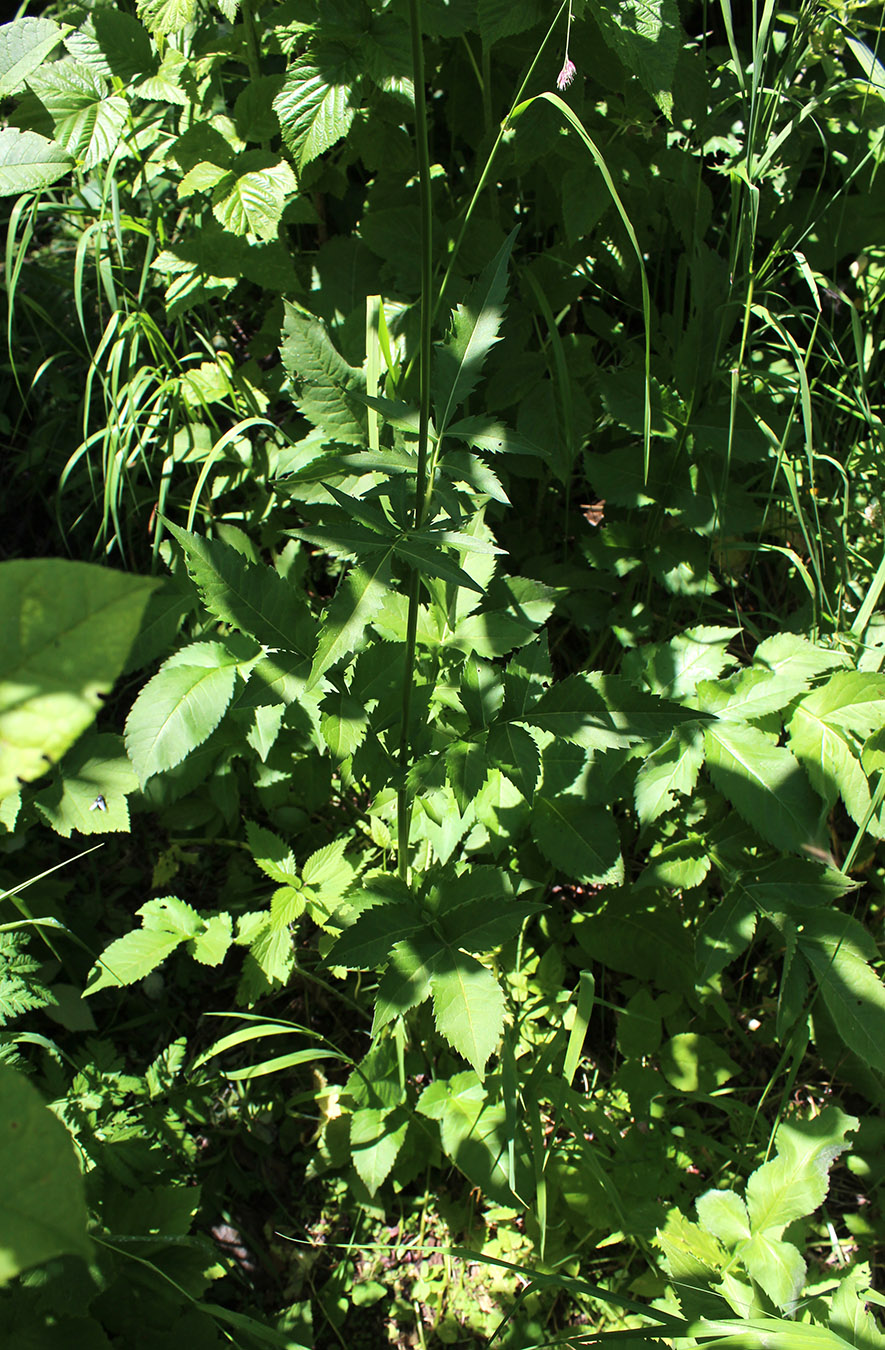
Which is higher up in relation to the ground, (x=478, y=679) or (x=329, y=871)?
(x=478, y=679)

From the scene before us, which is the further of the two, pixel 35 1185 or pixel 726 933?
pixel 726 933

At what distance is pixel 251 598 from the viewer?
1526 millimetres

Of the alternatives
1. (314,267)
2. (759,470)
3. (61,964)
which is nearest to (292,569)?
(314,267)

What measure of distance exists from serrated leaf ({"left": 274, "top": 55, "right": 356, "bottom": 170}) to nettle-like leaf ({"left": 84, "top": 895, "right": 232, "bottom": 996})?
1.59 m

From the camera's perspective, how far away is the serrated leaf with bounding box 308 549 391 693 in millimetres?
1221

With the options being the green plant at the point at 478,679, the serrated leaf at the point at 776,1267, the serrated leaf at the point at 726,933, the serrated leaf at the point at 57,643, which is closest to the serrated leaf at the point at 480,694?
the green plant at the point at 478,679

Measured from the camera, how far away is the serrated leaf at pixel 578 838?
1.67 meters

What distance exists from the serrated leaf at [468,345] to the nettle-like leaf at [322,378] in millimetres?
274

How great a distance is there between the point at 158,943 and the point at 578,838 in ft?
2.93

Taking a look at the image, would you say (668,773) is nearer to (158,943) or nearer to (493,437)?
(493,437)

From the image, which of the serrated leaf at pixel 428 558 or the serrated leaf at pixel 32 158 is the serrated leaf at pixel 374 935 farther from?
the serrated leaf at pixel 32 158

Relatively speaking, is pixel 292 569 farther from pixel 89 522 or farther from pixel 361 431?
pixel 89 522

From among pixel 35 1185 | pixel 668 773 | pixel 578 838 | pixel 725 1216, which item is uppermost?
pixel 35 1185

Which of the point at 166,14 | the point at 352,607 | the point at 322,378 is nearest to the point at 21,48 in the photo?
the point at 166,14
